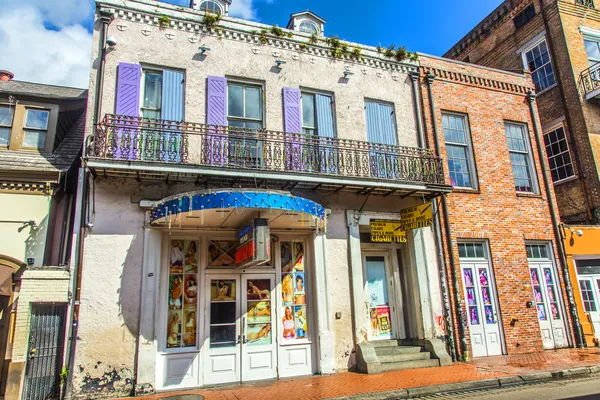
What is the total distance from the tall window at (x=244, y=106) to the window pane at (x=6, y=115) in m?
4.98

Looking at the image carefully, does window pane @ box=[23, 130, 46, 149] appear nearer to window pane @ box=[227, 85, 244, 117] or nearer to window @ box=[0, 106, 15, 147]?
window @ box=[0, 106, 15, 147]

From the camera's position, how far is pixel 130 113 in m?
9.30

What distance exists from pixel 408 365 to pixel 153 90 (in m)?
8.86

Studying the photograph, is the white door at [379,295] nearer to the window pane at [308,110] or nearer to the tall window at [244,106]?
the window pane at [308,110]

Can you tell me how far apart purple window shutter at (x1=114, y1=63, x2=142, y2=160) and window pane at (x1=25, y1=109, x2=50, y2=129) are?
2094 millimetres

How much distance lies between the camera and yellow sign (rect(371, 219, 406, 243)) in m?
10.6

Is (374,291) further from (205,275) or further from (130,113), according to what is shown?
(130,113)

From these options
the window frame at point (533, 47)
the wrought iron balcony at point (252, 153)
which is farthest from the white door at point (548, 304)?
the window frame at point (533, 47)

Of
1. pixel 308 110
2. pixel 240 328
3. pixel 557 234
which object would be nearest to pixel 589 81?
pixel 557 234

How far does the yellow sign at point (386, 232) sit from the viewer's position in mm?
10594

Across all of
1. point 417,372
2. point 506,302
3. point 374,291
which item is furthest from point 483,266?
point 417,372

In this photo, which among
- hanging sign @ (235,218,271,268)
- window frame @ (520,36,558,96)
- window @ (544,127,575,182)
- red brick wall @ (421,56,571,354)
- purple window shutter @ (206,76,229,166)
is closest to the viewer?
hanging sign @ (235,218,271,268)

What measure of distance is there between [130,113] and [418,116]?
7847mm

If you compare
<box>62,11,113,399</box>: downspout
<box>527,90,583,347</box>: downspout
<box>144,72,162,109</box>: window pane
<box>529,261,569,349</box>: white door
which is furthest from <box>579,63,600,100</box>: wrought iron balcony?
<box>62,11,113,399</box>: downspout
